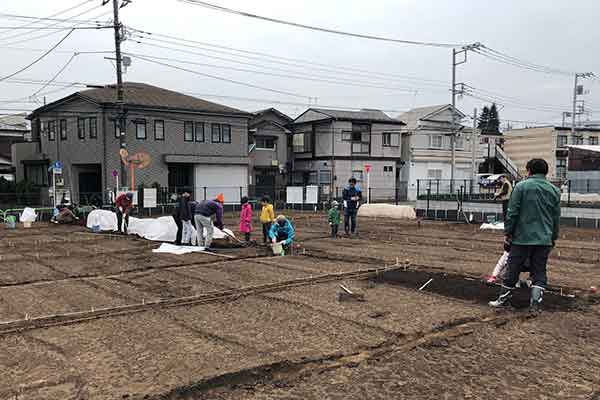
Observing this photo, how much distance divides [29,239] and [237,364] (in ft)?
40.9

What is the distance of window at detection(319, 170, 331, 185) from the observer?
34000mm

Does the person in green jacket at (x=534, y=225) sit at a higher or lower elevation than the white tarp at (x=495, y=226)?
higher

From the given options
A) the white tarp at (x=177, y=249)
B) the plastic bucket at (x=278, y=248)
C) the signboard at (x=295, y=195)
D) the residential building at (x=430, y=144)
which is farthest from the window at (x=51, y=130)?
the residential building at (x=430, y=144)

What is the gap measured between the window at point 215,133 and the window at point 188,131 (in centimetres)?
131

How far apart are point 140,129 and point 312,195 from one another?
10.0m

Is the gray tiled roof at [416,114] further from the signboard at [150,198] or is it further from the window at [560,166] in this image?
the signboard at [150,198]

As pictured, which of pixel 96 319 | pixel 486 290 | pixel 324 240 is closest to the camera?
pixel 96 319

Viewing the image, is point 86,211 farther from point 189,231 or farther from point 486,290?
point 486,290

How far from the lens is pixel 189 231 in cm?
1164

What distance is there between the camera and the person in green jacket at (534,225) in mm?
5258

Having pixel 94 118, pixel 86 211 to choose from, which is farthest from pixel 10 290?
pixel 94 118

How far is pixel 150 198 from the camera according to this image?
23.7 meters

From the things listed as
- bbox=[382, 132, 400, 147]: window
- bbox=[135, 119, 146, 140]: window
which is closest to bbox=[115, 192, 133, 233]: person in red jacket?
bbox=[135, 119, 146, 140]: window

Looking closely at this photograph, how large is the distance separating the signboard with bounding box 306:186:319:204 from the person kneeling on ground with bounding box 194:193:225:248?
1556cm
